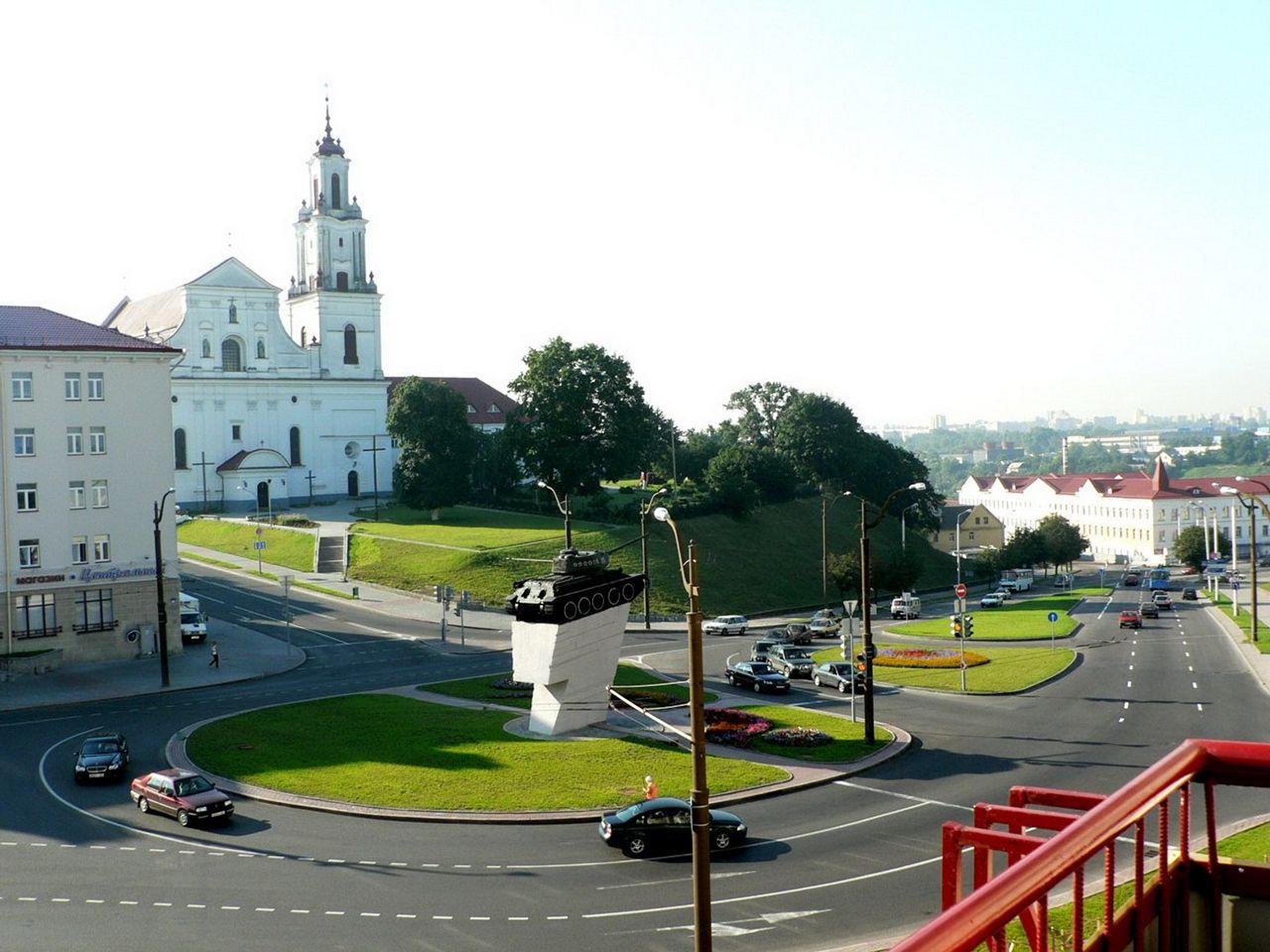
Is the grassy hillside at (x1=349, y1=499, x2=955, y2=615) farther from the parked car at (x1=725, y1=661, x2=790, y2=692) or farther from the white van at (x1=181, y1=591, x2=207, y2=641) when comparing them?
the parked car at (x1=725, y1=661, x2=790, y2=692)

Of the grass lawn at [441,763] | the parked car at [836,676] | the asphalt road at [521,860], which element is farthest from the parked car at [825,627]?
the grass lawn at [441,763]

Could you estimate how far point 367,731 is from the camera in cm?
3834

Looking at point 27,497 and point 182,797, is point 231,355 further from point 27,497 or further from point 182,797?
point 182,797

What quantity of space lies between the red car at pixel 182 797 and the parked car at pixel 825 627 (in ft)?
135

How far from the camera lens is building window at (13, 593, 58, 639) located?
5338 centimetres

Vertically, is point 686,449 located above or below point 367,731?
above

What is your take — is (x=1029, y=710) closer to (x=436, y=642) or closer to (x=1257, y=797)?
(x=1257, y=797)

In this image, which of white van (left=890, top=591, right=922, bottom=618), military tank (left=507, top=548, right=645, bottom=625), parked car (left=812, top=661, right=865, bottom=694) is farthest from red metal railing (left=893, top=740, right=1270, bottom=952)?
white van (left=890, top=591, right=922, bottom=618)

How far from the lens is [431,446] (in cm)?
9538

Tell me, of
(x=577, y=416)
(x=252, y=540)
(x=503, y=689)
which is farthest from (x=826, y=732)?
(x=252, y=540)

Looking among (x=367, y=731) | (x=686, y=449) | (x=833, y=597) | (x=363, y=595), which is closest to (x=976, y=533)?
(x=686, y=449)

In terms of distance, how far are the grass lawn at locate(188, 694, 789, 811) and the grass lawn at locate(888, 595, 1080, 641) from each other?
108ft

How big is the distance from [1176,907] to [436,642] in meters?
55.3

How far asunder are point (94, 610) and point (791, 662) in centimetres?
3307
